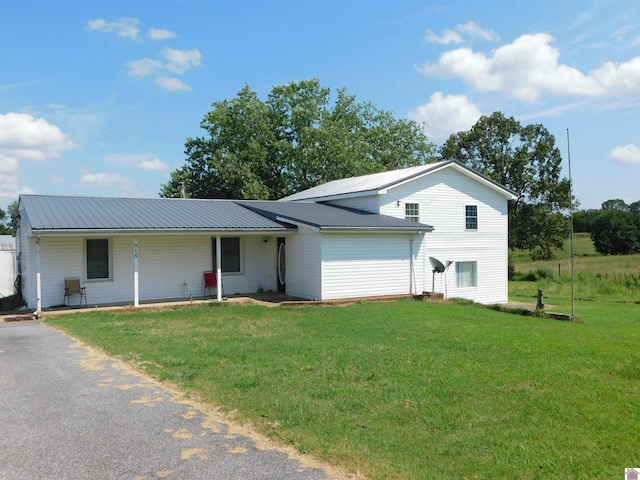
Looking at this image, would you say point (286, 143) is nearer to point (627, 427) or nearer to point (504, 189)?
point (504, 189)

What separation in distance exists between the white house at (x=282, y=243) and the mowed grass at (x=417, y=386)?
3.70m

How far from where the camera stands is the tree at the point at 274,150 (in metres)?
37.8

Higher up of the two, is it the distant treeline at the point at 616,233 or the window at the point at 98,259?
the distant treeline at the point at 616,233

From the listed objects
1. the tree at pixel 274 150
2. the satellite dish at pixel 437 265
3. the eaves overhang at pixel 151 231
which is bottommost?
the satellite dish at pixel 437 265

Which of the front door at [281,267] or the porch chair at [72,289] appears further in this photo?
the front door at [281,267]

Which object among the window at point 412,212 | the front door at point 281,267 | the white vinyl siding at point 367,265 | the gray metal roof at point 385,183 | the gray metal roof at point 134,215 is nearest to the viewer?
the gray metal roof at point 134,215

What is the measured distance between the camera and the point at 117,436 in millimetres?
5535

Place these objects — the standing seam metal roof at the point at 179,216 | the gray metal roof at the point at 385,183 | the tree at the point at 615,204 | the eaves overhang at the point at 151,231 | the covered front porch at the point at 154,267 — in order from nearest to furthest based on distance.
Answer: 1. the eaves overhang at the point at 151,231
2. the standing seam metal roof at the point at 179,216
3. the covered front porch at the point at 154,267
4. the gray metal roof at the point at 385,183
5. the tree at the point at 615,204

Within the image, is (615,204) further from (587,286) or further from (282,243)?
(282,243)

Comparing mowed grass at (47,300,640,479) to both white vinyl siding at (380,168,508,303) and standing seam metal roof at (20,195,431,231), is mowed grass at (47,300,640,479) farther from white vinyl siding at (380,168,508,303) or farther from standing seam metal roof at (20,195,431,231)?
white vinyl siding at (380,168,508,303)

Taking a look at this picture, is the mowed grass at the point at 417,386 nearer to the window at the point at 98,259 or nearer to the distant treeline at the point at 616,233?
the window at the point at 98,259

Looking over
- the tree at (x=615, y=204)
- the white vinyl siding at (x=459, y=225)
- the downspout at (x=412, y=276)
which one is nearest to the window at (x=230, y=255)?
the white vinyl siding at (x=459, y=225)

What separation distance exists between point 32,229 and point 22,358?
5.86 m

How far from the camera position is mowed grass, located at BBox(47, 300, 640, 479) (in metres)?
5.01
